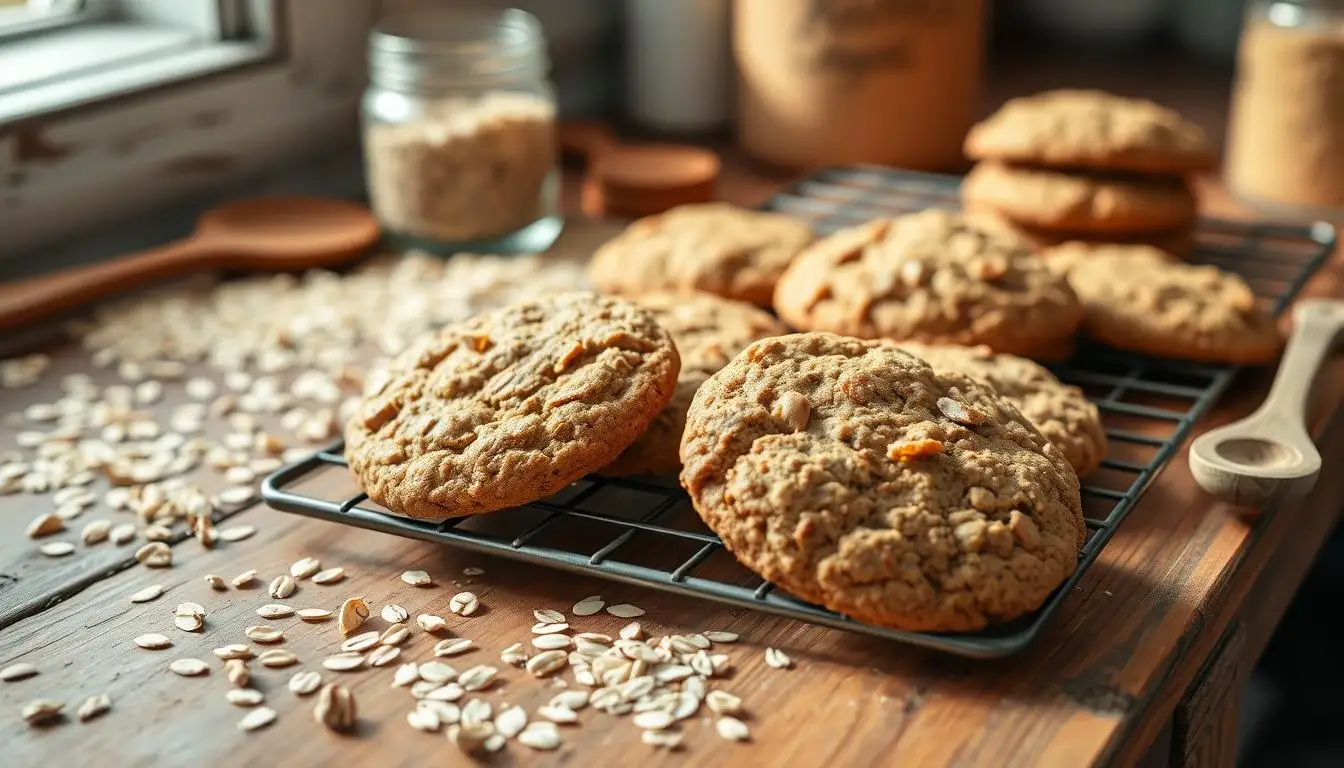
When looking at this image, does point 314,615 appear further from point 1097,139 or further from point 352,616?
point 1097,139

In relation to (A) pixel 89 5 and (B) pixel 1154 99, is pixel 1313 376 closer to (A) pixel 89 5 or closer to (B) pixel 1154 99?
(B) pixel 1154 99

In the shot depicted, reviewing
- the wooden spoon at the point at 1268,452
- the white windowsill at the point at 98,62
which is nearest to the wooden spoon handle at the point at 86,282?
the white windowsill at the point at 98,62

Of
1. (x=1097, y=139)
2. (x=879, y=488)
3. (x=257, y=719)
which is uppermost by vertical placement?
(x=1097, y=139)

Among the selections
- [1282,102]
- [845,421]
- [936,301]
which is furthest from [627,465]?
[1282,102]

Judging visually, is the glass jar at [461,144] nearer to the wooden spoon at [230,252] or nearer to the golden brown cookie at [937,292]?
the wooden spoon at [230,252]

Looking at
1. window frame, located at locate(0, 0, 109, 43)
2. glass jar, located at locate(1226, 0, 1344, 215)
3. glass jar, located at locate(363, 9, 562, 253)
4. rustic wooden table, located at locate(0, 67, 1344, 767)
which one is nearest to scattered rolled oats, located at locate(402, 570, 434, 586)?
rustic wooden table, located at locate(0, 67, 1344, 767)

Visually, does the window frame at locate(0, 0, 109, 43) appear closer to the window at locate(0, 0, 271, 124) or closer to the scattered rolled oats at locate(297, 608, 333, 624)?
the window at locate(0, 0, 271, 124)

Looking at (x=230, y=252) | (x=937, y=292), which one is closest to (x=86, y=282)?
(x=230, y=252)
